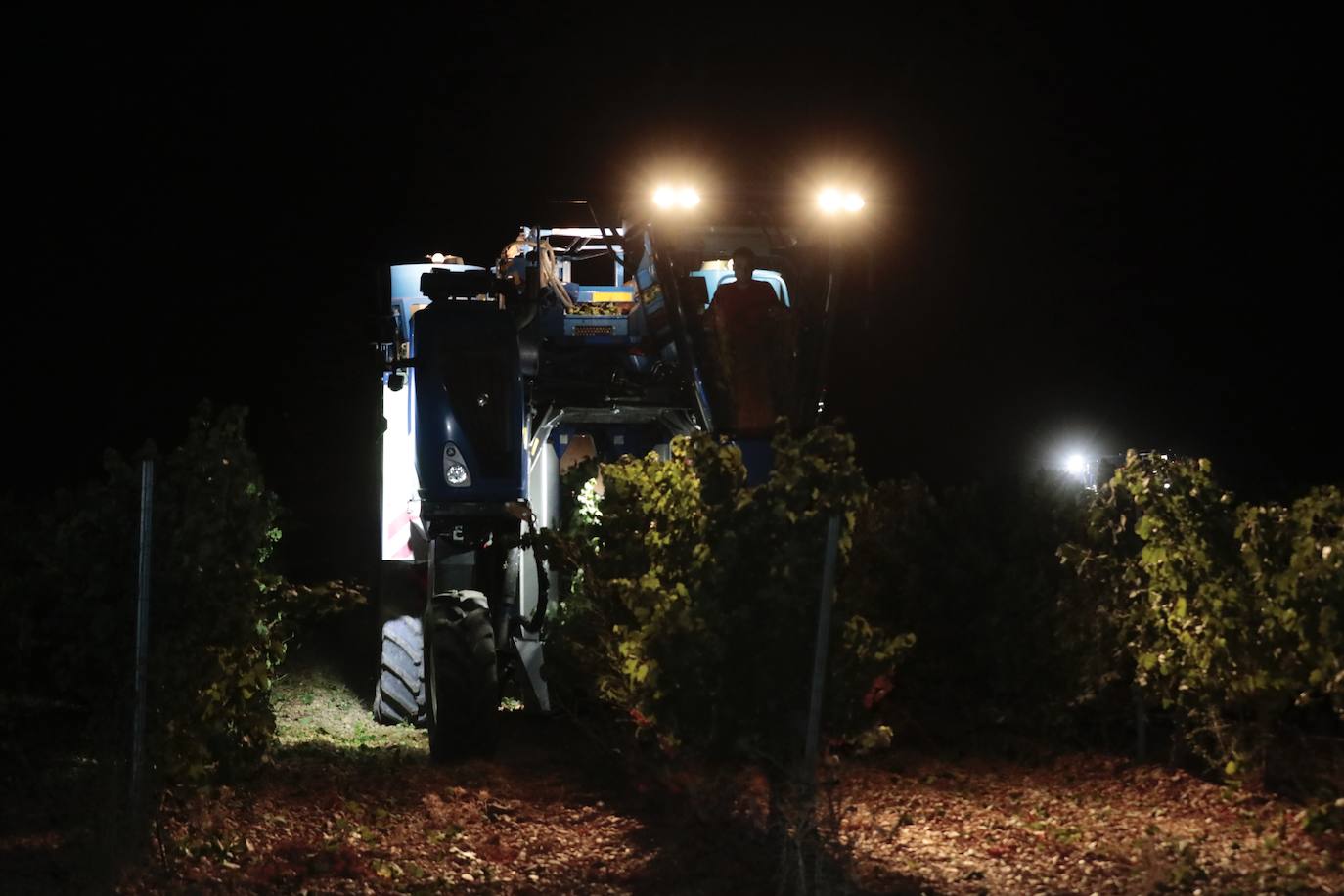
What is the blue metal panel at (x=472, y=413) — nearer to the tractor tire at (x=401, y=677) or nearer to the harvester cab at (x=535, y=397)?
the harvester cab at (x=535, y=397)

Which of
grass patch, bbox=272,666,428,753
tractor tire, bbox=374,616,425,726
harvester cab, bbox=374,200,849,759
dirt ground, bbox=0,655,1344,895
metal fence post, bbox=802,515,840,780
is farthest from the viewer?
tractor tire, bbox=374,616,425,726

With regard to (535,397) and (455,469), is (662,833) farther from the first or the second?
(535,397)

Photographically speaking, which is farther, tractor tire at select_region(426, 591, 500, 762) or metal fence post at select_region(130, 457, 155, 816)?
tractor tire at select_region(426, 591, 500, 762)

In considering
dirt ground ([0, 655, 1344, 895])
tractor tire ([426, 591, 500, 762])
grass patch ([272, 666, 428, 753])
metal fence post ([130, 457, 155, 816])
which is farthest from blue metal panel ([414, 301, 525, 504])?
metal fence post ([130, 457, 155, 816])

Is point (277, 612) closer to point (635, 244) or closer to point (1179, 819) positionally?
point (635, 244)

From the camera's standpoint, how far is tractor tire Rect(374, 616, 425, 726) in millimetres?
13586

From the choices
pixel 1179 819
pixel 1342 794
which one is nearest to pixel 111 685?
pixel 1179 819

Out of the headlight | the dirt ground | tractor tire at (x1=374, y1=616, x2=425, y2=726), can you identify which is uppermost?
the headlight

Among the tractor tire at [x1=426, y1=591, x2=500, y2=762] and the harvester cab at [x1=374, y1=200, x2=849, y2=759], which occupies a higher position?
the harvester cab at [x1=374, y1=200, x2=849, y2=759]

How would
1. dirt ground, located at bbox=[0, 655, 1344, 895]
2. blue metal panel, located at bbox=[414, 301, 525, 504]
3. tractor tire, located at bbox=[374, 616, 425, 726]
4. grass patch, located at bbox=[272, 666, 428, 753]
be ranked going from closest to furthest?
dirt ground, located at bbox=[0, 655, 1344, 895] < blue metal panel, located at bbox=[414, 301, 525, 504] < grass patch, located at bbox=[272, 666, 428, 753] < tractor tire, located at bbox=[374, 616, 425, 726]

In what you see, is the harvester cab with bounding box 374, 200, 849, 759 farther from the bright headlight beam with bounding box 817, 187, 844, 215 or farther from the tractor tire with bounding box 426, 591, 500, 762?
the bright headlight beam with bounding box 817, 187, 844, 215

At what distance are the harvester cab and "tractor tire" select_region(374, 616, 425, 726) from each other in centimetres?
2

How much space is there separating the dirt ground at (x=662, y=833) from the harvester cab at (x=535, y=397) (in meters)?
1.06

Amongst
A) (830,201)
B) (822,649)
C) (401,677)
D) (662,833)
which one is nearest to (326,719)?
(401,677)
